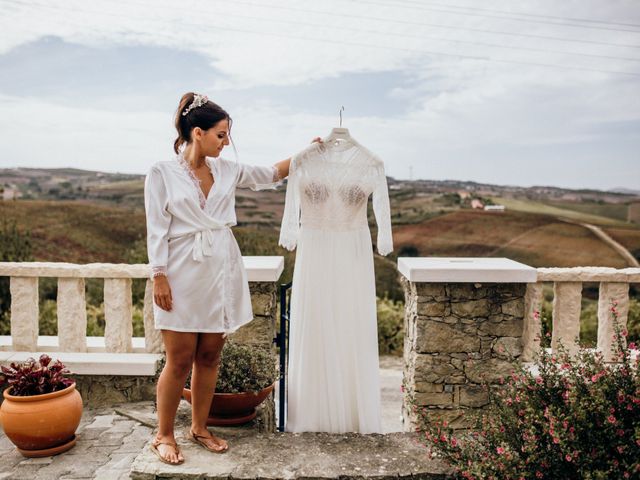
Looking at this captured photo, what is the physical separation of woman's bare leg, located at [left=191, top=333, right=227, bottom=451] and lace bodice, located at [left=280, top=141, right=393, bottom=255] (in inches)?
29.3

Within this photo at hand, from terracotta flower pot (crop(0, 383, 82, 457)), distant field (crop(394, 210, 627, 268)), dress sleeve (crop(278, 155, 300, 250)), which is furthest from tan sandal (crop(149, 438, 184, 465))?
distant field (crop(394, 210, 627, 268))

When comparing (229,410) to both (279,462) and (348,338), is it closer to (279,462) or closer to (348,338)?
(279,462)

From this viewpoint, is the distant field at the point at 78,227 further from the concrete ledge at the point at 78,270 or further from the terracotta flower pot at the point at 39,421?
the terracotta flower pot at the point at 39,421

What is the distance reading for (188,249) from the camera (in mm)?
2781

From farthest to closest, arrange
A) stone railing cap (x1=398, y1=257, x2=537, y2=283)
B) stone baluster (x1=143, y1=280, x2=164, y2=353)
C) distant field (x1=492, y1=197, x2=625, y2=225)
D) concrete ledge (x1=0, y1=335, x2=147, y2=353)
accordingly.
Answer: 1. distant field (x1=492, y1=197, x2=625, y2=225)
2. concrete ledge (x1=0, y1=335, x2=147, y2=353)
3. stone baluster (x1=143, y1=280, x2=164, y2=353)
4. stone railing cap (x1=398, y1=257, x2=537, y2=283)

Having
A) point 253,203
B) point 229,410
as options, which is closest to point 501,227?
point 253,203

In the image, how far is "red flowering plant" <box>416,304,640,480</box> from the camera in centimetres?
244

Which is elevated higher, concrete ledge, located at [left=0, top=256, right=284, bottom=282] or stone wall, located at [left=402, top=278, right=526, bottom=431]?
concrete ledge, located at [left=0, top=256, right=284, bottom=282]

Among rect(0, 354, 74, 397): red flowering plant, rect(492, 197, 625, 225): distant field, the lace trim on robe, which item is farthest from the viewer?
rect(492, 197, 625, 225): distant field

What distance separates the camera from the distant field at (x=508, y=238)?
1216 cm

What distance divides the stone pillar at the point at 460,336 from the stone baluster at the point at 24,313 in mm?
2850

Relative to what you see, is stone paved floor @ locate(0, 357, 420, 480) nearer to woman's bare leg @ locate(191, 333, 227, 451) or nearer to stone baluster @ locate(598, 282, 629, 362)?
woman's bare leg @ locate(191, 333, 227, 451)

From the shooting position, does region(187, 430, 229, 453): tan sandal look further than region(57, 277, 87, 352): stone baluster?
No

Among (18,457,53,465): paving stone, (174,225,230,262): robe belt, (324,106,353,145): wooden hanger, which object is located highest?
(324,106,353,145): wooden hanger
